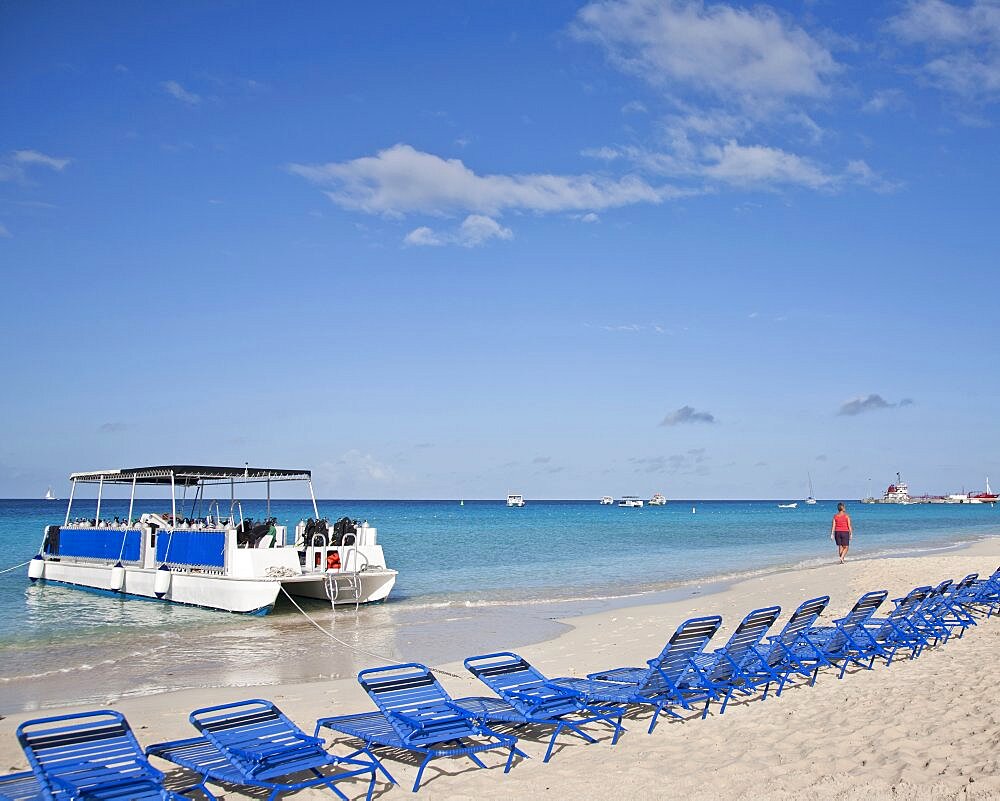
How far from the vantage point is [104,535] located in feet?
79.4

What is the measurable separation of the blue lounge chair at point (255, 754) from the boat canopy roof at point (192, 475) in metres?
14.6

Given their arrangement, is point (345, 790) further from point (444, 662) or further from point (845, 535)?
point (845, 535)

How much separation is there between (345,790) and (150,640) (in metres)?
10.9

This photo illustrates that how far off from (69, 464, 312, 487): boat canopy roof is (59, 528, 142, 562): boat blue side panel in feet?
4.67

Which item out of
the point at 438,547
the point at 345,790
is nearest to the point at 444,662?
the point at 345,790

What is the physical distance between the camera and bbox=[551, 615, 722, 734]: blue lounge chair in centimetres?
729

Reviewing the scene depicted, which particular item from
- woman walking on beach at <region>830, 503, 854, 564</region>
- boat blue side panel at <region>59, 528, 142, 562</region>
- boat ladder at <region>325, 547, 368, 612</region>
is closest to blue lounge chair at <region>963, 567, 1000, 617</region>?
woman walking on beach at <region>830, 503, 854, 564</region>

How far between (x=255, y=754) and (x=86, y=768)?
0.95 meters

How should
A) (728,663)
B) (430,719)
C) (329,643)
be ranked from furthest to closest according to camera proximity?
(329,643)
(728,663)
(430,719)

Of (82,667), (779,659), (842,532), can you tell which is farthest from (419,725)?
(842,532)

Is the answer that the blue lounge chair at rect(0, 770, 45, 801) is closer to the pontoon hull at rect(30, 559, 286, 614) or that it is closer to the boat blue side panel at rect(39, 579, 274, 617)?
the pontoon hull at rect(30, 559, 286, 614)

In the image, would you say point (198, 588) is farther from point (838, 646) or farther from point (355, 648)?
point (838, 646)

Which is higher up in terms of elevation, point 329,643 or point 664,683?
point 664,683

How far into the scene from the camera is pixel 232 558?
18656 mm
